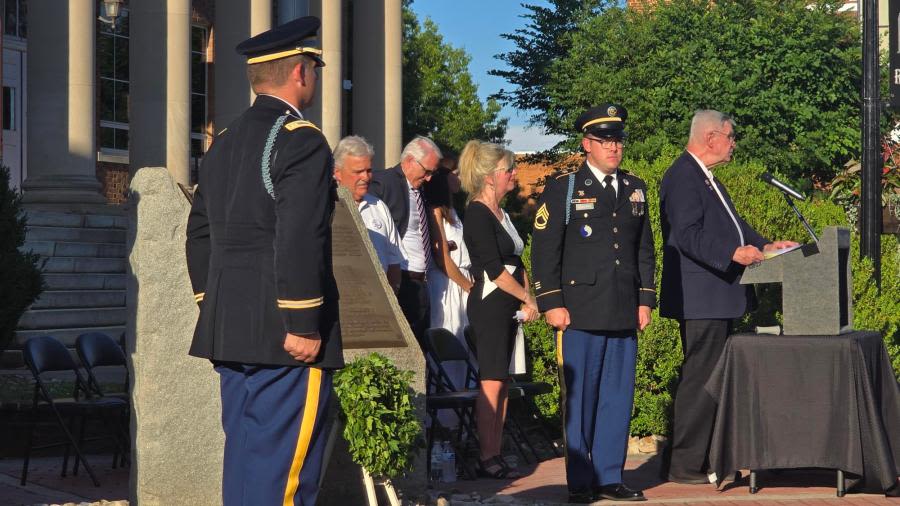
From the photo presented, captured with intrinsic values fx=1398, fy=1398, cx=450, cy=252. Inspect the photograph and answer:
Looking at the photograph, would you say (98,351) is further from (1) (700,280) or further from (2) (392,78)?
(2) (392,78)

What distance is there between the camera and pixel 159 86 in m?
22.5

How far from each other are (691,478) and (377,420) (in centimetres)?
243

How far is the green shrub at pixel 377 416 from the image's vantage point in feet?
21.2

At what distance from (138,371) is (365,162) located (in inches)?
82.3

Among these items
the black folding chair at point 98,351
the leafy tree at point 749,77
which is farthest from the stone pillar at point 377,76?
the black folding chair at point 98,351

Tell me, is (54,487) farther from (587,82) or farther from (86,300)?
(587,82)

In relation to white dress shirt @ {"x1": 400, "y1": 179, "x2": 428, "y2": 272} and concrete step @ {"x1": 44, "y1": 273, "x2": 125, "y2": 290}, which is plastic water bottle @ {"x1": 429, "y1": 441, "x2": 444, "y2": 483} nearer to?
white dress shirt @ {"x1": 400, "y1": 179, "x2": 428, "y2": 272}

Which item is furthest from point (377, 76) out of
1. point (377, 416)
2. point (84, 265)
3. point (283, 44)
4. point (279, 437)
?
point (279, 437)

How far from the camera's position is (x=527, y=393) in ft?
30.6

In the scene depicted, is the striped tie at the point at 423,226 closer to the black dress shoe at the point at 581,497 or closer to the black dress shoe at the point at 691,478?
the black dress shoe at the point at 691,478

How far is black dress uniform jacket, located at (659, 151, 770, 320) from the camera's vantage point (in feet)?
25.9

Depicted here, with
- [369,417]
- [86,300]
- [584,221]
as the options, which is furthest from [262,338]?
[86,300]

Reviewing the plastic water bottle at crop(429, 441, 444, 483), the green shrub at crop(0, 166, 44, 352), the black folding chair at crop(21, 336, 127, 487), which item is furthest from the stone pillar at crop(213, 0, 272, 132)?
the plastic water bottle at crop(429, 441, 444, 483)

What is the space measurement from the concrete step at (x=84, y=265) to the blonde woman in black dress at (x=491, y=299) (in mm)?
10284
